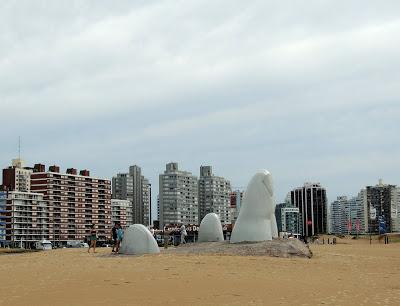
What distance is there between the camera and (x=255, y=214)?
24719mm

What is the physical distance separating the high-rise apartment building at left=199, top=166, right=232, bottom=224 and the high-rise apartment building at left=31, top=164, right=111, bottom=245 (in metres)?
24.3

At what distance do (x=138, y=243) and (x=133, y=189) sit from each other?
13171 cm

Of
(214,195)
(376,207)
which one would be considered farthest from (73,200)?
(376,207)

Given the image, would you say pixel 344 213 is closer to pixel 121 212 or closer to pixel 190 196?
pixel 190 196

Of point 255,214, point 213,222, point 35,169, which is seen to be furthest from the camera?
point 35,169

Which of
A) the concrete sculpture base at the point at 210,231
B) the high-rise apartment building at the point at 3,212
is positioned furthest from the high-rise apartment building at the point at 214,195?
the concrete sculpture base at the point at 210,231

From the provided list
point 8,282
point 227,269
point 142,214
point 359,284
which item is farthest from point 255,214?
point 142,214

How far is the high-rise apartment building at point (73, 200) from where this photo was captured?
117 metres

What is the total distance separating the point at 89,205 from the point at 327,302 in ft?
387

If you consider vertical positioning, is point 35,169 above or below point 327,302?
above

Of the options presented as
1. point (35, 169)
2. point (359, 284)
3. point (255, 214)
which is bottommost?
point (359, 284)

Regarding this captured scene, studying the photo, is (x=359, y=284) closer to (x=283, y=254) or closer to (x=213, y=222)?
(x=283, y=254)

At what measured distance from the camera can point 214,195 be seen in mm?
138875

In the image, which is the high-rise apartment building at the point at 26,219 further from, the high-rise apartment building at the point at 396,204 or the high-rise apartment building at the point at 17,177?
the high-rise apartment building at the point at 396,204
